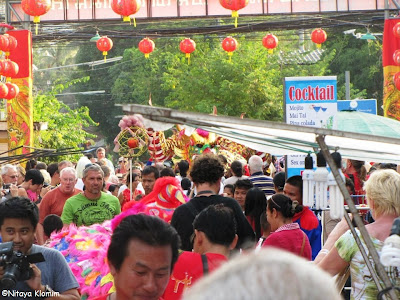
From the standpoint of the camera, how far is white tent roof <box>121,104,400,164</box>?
129 inches

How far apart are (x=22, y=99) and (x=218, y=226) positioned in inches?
728

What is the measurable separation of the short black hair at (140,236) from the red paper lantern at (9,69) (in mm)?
17640

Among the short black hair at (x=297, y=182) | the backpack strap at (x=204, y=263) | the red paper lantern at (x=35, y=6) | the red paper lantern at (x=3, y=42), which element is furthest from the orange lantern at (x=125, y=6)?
the backpack strap at (x=204, y=263)

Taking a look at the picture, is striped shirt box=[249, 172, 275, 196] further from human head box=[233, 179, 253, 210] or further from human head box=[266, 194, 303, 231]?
human head box=[266, 194, 303, 231]

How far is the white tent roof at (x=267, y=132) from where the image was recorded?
10.7 ft

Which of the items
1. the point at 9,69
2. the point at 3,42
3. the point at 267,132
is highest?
the point at 3,42

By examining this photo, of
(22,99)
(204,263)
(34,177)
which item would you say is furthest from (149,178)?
(22,99)

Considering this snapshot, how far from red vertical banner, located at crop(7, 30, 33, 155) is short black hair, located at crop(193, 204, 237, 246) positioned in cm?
1798

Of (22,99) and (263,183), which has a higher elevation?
(22,99)

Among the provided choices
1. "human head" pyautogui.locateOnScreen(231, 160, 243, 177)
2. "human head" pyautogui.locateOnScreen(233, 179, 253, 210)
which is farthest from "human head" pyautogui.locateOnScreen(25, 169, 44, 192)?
"human head" pyautogui.locateOnScreen(233, 179, 253, 210)

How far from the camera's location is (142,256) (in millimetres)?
3328

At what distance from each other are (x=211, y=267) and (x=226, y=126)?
0.93m

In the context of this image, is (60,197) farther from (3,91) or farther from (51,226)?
(3,91)

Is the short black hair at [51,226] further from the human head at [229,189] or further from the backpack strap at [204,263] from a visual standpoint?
the backpack strap at [204,263]
